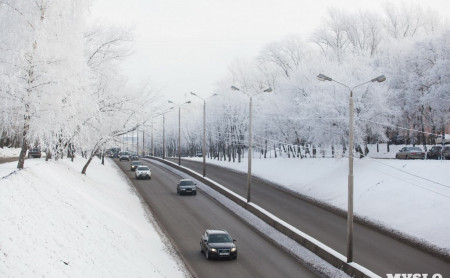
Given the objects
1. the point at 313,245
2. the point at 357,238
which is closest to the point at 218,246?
the point at 313,245

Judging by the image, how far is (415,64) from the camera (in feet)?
179

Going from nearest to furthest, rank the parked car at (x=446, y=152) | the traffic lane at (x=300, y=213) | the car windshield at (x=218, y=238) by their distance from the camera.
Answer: the car windshield at (x=218, y=238) < the traffic lane at (x=300, y=213) < the parked car at (x=446, y=152)

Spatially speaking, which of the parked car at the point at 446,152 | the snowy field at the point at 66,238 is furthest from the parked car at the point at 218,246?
the parked car at the point at 446,152

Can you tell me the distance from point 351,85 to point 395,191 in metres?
22.0

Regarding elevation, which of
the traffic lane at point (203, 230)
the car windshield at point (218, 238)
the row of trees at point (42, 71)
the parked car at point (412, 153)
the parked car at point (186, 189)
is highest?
the row of trees at point (42, 71)

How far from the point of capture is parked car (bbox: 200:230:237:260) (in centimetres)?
2186

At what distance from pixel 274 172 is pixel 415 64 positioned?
2190cm

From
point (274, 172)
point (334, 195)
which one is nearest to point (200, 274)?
point (334, 195)

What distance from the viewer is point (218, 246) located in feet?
72.0

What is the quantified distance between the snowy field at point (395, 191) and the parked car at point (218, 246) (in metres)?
10.7

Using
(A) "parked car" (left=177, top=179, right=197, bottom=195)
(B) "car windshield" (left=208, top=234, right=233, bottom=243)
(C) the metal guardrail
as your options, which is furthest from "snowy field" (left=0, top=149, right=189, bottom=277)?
(A) "parked car" (left=177, top=179, right=197, bottom=195)

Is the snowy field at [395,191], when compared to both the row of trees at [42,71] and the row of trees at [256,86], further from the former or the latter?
the row of trees at [42,71]

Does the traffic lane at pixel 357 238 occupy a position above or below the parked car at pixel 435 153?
below

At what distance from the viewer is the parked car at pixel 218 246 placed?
21.9m
